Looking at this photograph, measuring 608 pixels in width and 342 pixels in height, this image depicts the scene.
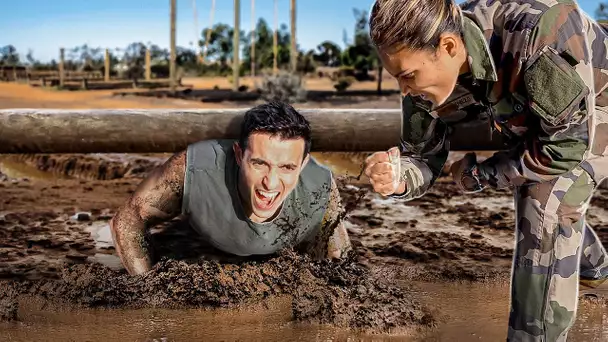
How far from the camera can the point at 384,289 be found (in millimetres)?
3693

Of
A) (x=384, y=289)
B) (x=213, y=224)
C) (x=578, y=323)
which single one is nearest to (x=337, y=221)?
(x=384, y=289)

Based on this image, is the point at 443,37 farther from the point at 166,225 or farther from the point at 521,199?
the point at 166,225

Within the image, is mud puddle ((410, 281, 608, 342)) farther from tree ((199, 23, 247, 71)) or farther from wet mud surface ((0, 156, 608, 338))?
tree ((199, 23, 247, 71))

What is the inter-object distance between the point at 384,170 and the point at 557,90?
0.61m

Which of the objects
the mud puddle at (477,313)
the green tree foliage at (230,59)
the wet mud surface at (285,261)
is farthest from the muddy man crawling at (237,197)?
the green tree foliage at (230,59)

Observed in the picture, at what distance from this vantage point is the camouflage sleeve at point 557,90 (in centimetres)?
212

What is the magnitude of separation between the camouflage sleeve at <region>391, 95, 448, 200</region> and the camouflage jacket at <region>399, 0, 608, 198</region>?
0.18m

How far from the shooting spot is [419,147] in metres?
2.77

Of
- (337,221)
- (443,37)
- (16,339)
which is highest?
(443,37)

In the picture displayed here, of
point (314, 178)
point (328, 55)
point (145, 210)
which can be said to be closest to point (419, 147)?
point (314, 178)

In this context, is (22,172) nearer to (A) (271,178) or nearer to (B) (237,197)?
(B) (237,197)

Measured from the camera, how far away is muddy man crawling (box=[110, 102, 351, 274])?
11.2 ft

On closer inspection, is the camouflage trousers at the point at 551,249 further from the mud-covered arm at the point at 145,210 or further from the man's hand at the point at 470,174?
the mud-covered arm at the point at 145,210

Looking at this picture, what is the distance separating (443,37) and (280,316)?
175 cm
